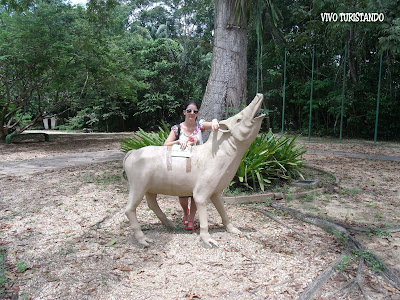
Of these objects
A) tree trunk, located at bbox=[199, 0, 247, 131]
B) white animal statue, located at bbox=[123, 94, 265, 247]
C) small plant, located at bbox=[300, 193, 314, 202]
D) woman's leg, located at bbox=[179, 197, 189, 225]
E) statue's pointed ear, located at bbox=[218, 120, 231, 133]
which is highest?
tree trunk, located at bbox=[199, 0, 247, 131]

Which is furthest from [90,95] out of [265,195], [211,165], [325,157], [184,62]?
[211,165]

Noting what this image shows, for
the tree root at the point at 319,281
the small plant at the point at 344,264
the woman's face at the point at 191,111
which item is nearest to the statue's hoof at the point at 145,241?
the woman's face at the point at 191,111

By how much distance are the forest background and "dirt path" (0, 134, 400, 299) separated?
306cm

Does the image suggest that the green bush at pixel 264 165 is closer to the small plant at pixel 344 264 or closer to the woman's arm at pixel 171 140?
the woman's arm at pixel 171 140

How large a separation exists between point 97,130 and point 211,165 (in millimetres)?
22462

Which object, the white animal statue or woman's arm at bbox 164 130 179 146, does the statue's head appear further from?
woman's arm at bbox 164 130 179 146

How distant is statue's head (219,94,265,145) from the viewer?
9.83 ft

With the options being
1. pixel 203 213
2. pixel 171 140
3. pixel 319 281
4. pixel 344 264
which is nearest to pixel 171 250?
pixel 203 213

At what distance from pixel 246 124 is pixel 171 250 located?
151cm

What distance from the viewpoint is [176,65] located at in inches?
801

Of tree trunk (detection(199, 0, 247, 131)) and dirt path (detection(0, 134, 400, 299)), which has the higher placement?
tree trunk (detection(199, 0, 247, 131))

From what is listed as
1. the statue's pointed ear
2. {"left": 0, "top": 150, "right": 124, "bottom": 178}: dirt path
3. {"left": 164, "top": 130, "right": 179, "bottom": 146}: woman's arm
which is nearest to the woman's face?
{"left": 164, "top": 130, "right": 179, "bottom": 146}: woman's arm

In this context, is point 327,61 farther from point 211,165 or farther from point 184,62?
point 211,165

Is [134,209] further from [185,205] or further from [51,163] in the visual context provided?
[51,163]
